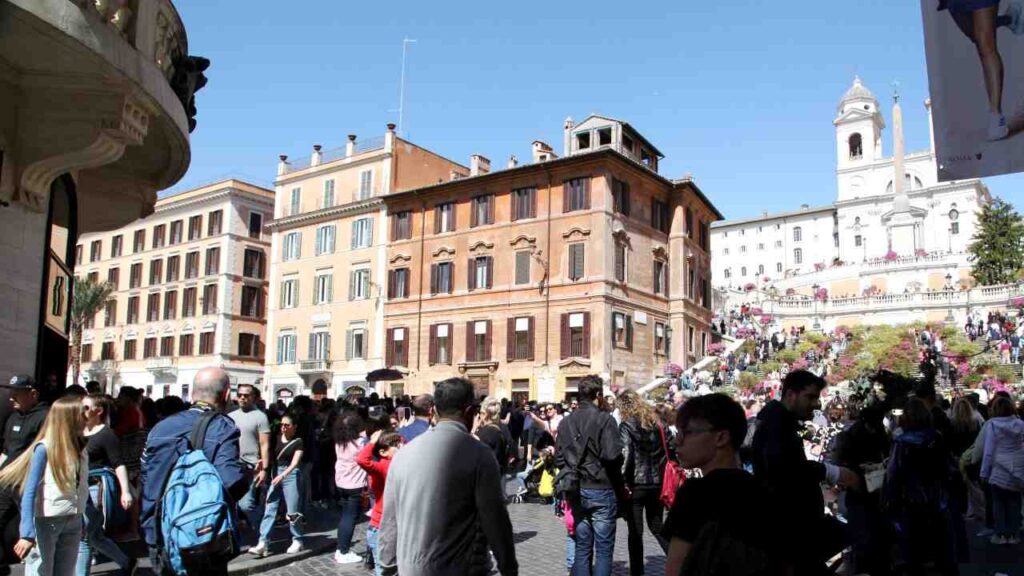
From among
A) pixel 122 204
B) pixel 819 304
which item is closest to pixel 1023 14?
pixel 122 204

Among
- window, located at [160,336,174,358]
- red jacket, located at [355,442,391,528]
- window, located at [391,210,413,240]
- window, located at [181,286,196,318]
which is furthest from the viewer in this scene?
window, located at [160,336,174,358]

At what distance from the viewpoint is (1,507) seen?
245 inches

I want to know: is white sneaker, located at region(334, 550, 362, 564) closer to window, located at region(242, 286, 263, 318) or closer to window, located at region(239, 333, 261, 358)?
window, located at region(239, 333, 261, 358)

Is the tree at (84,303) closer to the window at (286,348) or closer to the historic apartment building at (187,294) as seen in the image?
the historic apartment building at (187,294)

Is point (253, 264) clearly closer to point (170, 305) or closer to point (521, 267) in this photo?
point (170, 305)

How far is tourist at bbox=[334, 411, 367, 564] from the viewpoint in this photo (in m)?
9.20

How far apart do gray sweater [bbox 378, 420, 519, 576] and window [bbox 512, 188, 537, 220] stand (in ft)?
109

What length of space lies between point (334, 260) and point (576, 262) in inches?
587

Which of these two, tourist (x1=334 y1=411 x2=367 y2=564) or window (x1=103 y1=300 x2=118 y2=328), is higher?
window (x1=103 y1=300 x2=118 y2=328)

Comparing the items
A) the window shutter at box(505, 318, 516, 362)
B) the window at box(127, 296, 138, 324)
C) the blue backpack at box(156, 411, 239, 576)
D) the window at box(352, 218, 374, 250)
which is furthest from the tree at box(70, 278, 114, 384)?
the blue backpack at box(156, 411, 239, 576)

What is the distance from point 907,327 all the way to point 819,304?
1462 centimetres

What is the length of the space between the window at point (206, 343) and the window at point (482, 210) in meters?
20.8

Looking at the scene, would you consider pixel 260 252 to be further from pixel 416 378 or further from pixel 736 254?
pixel 736 254

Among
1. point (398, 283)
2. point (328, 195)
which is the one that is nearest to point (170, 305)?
point (328, 195)
